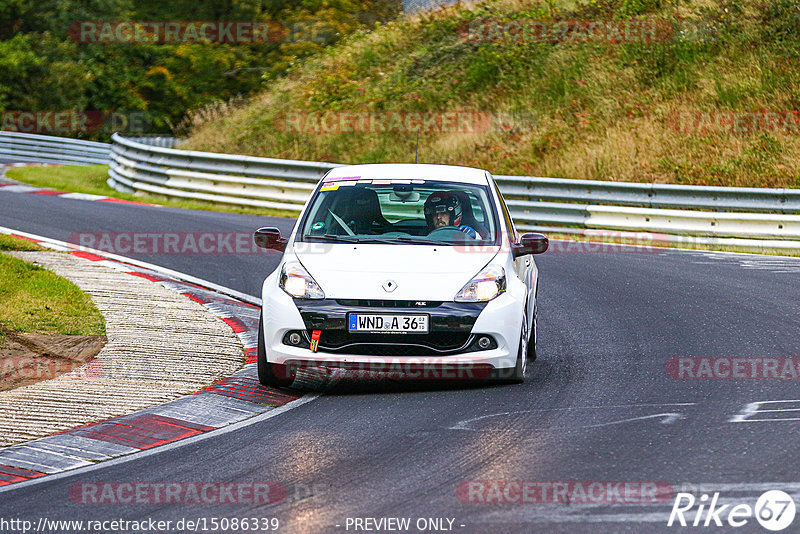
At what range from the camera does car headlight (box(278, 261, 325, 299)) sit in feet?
26.3

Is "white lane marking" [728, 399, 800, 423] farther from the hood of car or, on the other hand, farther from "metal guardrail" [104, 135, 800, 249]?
"metal guardrail" [104, 135, 800, 249]

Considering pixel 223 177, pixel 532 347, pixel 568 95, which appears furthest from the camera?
pixel 568 95

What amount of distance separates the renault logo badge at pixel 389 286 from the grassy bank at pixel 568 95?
15257 millimetres

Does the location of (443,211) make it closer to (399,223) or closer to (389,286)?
(399,223)

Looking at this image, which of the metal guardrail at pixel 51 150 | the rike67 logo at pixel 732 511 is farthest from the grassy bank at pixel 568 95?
the rike67 logo at pixel 732 511

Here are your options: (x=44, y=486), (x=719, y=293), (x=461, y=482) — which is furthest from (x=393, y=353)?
(x=719, y=293)

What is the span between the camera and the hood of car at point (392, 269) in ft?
25.9

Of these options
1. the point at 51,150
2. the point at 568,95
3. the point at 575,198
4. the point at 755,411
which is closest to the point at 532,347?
the point at 755,411

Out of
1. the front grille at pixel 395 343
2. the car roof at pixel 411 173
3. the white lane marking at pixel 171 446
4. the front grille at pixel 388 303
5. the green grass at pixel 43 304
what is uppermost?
the car roof at pixel 411 173

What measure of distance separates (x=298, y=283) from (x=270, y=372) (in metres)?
0.69

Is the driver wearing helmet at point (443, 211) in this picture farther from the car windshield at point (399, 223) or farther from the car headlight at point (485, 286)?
the car headlight at point (485, 286)

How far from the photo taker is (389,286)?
25.9 feet

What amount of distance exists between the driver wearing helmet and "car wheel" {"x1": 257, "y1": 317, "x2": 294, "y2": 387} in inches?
68.0

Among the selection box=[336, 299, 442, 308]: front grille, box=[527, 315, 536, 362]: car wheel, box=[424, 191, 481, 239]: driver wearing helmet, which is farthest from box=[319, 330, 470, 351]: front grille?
box=[527, 315, 536, 362]: car wheel
